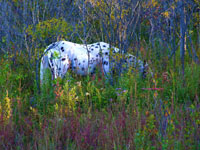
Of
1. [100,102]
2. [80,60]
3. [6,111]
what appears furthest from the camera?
[80,60]

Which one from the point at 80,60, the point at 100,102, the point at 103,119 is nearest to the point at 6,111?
the point at 103,119

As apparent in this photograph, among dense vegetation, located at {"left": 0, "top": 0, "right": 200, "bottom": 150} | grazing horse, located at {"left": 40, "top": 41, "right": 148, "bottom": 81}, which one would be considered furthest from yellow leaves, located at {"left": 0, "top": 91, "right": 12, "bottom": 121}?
grazing horse, located at {"left": 40, "top": 41, "right": 148, "bottom": 81}

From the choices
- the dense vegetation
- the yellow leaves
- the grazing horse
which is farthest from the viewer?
the grazing horse

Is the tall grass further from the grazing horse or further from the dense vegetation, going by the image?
the grazing horse

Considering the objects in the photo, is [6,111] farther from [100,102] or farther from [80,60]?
[80,60]

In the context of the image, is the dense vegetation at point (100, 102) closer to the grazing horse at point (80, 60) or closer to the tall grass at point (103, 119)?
the tall grass at point (103, 119)

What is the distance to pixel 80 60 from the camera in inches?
215

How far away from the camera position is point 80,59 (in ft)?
18.0

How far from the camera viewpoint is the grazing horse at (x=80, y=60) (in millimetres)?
5254

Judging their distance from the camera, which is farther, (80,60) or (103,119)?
(80,60)

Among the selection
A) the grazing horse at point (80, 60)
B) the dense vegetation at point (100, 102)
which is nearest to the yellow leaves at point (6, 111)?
the dense vegetation at point (100, 102)

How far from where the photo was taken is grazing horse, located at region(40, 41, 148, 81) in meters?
5.25

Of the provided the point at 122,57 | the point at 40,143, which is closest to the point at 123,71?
the point at 122,57

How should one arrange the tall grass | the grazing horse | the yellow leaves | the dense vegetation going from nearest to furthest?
1. the tall grass
2. the dense vegetation
3. the yellow leaves
4. the grazing horse
